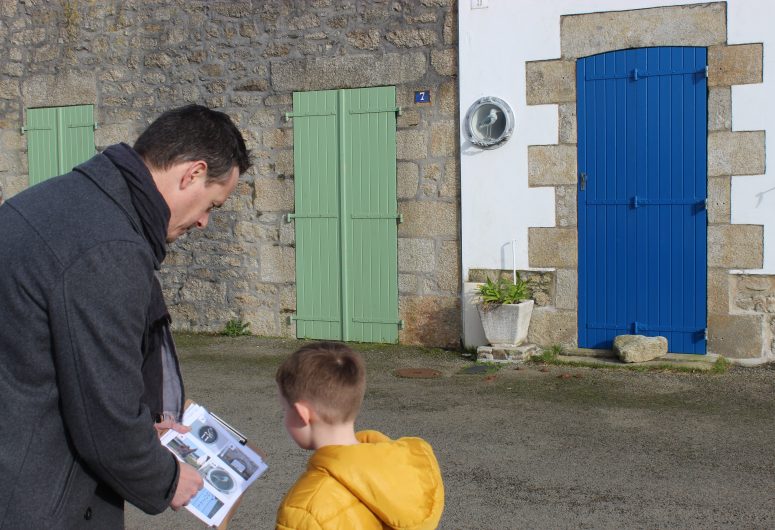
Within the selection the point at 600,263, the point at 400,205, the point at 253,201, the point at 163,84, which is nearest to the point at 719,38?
the point at 600,263

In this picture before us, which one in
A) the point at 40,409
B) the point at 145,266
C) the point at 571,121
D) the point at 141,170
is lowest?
the point at 40,409

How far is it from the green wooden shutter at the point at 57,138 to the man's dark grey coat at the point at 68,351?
26.8 feet

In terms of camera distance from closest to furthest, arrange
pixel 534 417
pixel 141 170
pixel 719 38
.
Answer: pixel 141 170
pixel 534 417
pixel 719 38

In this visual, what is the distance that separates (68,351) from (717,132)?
6363mm

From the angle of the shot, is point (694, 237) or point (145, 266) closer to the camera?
point (145, 266)

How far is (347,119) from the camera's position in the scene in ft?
27.8

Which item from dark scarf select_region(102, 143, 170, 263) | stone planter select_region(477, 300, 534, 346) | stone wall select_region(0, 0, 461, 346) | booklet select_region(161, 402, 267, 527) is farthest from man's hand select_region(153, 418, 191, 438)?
stone wall select_region(0, 0, 461, 346)

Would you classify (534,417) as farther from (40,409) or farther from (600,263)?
(40,409)

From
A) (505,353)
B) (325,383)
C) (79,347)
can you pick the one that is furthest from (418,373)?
(79,347)

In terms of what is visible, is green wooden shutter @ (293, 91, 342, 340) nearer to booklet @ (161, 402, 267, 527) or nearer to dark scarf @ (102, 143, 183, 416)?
booklet @ (161, 402, 267, 527)

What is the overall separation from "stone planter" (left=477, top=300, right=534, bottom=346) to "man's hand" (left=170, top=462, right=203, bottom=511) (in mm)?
5562

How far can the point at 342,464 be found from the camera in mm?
2123

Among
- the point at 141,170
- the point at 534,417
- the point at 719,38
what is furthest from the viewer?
the point at 719,38

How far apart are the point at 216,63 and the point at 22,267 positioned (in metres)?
7.50
